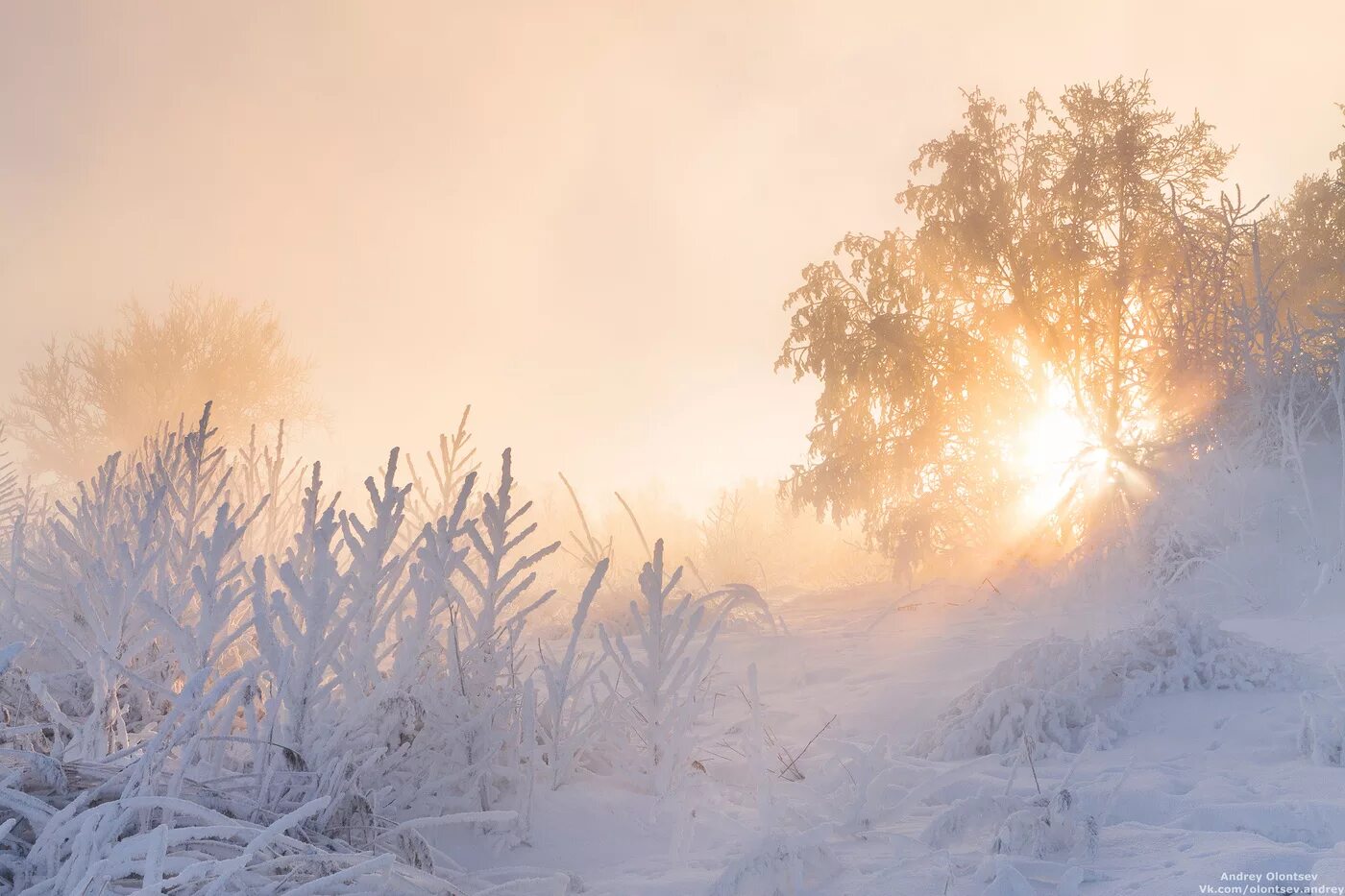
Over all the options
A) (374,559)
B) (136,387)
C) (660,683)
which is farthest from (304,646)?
(136,387)

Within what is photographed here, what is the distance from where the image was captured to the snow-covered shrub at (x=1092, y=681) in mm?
3064

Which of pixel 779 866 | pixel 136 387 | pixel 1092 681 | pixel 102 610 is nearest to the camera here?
pixel 779 866

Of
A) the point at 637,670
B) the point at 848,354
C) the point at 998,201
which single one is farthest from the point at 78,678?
the point at 998,201

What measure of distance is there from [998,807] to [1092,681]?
4.67 ft

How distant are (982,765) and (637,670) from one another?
127 centimetres

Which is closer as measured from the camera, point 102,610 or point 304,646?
point 304,646

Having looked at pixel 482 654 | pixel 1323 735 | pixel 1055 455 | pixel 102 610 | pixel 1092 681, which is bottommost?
pixel 1323 735

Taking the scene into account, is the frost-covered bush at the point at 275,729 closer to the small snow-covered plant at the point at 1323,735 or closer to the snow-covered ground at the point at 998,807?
the snow-covered ground at the point at 998,807

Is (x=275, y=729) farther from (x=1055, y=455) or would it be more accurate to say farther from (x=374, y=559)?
(x=1055, y=455)

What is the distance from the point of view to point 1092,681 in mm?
3311

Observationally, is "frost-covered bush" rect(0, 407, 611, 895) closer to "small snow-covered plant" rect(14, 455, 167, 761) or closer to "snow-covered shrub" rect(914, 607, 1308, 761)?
"small snow-covered plant" rect(14, 455, 167, 761)

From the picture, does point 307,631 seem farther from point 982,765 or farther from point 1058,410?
point 1058,410

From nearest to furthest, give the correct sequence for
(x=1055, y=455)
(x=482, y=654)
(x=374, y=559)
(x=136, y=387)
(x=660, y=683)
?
(x=374, y=559) < (x=482, y=654) < (x=660, y=683) < (x=1055, y=455) < (x=136, y=387)

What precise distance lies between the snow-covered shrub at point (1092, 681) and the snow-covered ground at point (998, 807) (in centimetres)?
2
